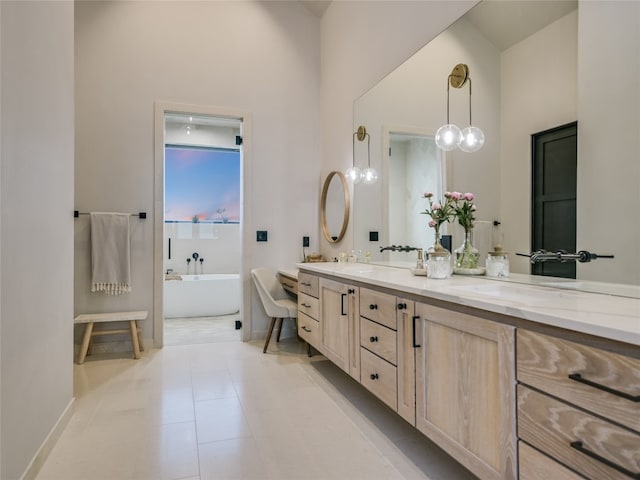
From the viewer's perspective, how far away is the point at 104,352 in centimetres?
348

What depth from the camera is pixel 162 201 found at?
3645 mm

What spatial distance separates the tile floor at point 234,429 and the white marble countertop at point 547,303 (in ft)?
2.58

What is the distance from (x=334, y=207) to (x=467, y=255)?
188 centimetres

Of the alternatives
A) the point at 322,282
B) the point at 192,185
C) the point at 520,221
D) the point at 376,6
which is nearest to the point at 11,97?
the point at 322,282

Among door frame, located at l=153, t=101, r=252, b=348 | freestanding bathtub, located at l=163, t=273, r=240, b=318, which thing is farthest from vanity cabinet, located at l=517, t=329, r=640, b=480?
freestanding bathtub, located at l=163, t=273, r=240, b=318

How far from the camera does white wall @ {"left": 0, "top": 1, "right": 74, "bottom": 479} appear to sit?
141 centimetres

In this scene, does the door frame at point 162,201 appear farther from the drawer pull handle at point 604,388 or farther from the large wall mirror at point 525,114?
the drawer pull handle at point 604,388

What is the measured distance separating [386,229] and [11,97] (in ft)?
7.64

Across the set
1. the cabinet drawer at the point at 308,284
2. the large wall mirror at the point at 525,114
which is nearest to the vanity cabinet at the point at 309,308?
the cabinet drawer at the point at 308,284

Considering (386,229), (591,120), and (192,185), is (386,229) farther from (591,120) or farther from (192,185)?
(192,185)

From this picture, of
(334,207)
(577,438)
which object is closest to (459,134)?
(577,438)

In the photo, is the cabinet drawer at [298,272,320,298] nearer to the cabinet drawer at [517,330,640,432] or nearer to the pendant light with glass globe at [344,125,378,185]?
the pendant light with glass globe at [344,125,378,185]

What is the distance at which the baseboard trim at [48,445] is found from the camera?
61.8 inches

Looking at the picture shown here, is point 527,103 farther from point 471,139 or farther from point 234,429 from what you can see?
point 234,429
